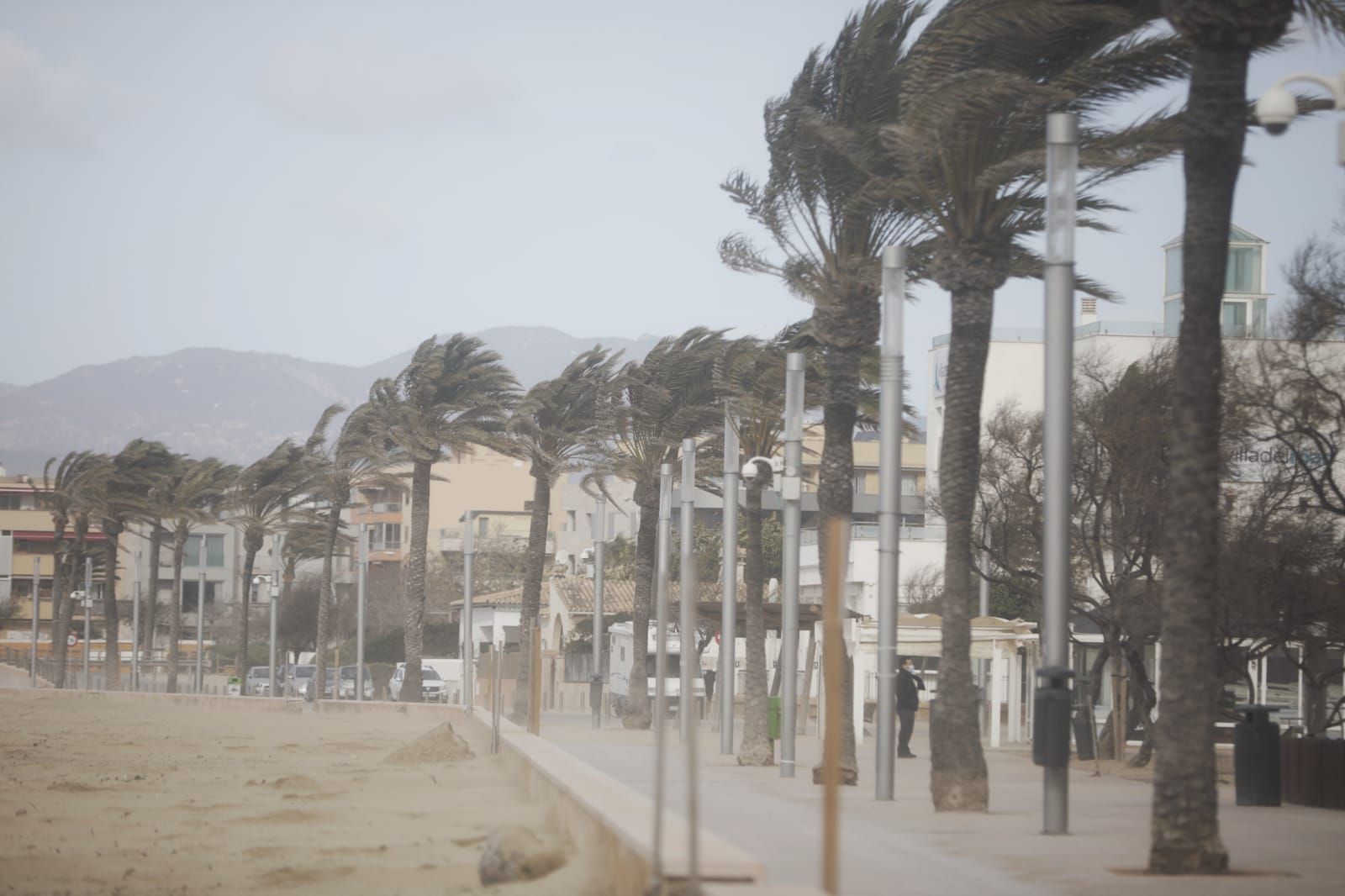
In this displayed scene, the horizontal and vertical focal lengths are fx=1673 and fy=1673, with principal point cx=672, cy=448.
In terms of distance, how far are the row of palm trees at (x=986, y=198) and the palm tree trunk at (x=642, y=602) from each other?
16902 mm

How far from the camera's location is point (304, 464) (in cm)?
6825

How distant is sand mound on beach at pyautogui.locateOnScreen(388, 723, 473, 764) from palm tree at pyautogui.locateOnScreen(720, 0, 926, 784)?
7482mm

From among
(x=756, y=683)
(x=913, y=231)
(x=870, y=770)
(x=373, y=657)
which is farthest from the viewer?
(x=373, y=657)

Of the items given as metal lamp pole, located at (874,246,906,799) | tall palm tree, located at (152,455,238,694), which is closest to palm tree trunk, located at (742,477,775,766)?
metal lamp pole, located at (874,246,906,799)

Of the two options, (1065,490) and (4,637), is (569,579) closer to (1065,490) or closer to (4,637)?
(4,637)

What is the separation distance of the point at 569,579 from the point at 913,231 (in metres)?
62.3

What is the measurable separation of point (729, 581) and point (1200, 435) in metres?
17.8

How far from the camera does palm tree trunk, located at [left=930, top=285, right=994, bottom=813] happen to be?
1702 cm

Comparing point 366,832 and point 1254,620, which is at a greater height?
point 1254,620

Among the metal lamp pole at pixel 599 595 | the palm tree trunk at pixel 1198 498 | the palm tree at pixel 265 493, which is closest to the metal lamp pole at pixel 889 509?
the palm tree trunk at pixel 1198 498

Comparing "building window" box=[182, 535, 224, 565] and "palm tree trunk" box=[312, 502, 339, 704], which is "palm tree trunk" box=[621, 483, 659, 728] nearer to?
"palm tree trunk" box=[312, 502, 339, 704]

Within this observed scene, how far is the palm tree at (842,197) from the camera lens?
21.4 m

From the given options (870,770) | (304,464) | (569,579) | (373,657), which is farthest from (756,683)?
(373,657)

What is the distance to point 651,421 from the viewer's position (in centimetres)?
4109
